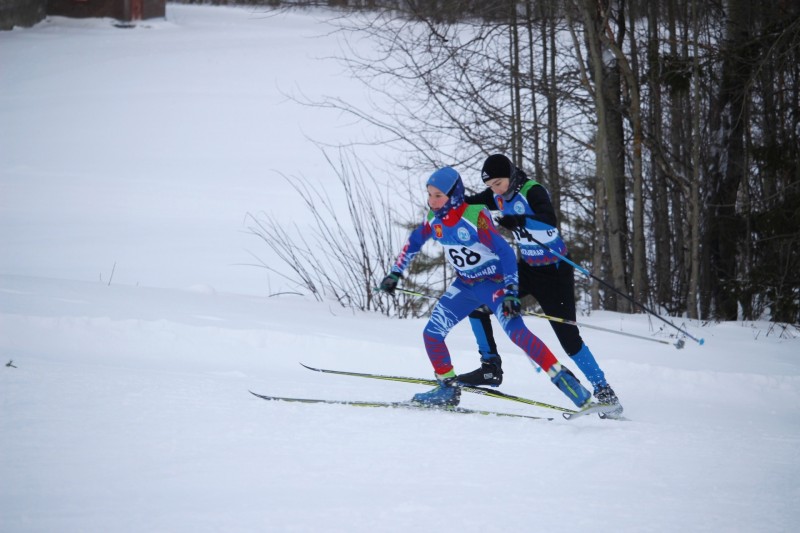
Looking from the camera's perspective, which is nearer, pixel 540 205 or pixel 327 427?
pixel 327 427

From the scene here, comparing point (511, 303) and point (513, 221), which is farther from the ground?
point (513, 221)

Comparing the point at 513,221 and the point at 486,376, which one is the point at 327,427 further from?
the point at 513,221

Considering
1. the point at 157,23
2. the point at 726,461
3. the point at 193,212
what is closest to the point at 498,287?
the point at 726,461

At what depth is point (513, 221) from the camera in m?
5.09

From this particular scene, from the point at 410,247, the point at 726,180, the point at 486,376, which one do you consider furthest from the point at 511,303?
the point at 726,180

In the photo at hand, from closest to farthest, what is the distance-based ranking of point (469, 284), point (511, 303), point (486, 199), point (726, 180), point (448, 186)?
point (511, 303) < point (448, 186) < point (469, 284) < point (486, 199) < point (726, 180)

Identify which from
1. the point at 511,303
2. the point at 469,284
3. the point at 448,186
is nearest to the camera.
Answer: the point at 511,303

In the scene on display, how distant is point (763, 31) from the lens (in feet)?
31.5

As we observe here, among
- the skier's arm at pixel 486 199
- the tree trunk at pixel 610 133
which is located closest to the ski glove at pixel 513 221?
the skier's arm at pixel 486 199

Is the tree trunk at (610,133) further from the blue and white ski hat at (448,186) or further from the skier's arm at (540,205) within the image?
the blue and white ski hat at (448,186)

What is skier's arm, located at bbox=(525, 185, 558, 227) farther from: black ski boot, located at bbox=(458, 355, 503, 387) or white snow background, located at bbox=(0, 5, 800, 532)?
white snow background, located at bbox=(0, 5, 800, 532)

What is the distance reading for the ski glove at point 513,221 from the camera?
5.08m

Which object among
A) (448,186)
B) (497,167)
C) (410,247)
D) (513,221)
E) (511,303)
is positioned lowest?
(511,303)

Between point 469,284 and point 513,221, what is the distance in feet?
1.80
